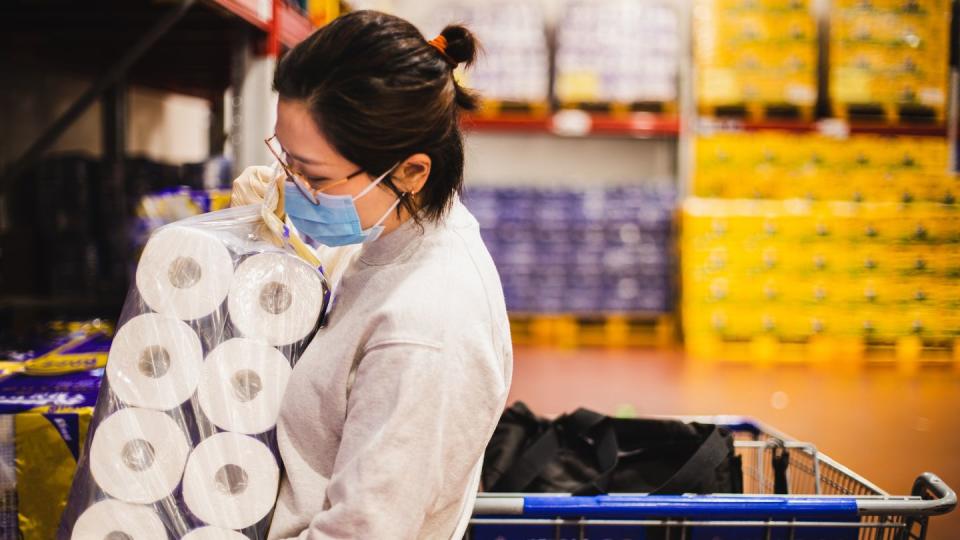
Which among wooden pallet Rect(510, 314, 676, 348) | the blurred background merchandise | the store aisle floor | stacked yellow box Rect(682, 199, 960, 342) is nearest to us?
the store aisle floor

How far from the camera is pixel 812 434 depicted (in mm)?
4246

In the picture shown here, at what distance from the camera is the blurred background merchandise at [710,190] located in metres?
5.00

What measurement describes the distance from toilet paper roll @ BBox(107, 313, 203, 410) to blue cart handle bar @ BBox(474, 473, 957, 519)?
60 centimetres

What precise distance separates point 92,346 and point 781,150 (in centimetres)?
595

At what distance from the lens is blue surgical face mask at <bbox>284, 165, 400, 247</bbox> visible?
1263mm

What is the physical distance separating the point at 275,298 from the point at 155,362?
21 cm

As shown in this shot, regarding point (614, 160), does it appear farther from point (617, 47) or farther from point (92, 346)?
point (92, 346)

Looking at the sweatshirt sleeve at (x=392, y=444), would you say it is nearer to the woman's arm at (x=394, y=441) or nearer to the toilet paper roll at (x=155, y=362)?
the woman's arm at (x=394, y=441)

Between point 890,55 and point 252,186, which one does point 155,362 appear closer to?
point 252,186

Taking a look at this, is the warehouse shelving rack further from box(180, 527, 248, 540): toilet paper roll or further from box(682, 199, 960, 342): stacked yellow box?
box(682, 199, 960, 342): stacked yellow box

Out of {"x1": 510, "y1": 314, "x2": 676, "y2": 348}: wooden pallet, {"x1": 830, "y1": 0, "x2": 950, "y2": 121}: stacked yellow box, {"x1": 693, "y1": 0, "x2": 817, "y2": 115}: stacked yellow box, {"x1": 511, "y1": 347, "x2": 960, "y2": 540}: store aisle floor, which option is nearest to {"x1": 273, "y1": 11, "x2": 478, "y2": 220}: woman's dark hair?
{"x1": 511, "y1": 347, "x2": 960, "y2": 540}: store aisle floor

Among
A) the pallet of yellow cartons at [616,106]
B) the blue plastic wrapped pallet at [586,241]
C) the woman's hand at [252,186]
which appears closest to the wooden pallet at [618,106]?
the pallet of yellow cartons at [616,106]

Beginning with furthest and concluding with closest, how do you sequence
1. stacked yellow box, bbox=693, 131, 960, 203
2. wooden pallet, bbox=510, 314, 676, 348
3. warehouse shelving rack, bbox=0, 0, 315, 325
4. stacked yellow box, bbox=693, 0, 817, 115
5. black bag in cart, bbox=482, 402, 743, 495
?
1. wooden pallet, bbox=510, 314, 676, 348
2. stacked yellow box, bbox=693, 0, 817, 115
3. stacked yellow box, bbox=693, 131, 960, 203
4. warehouse shelving rack, bbox=0, 0, 315, 325
5. black bag in cart, bbox=482, 402, 743, 495

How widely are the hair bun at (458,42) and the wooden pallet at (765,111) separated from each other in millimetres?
6060
